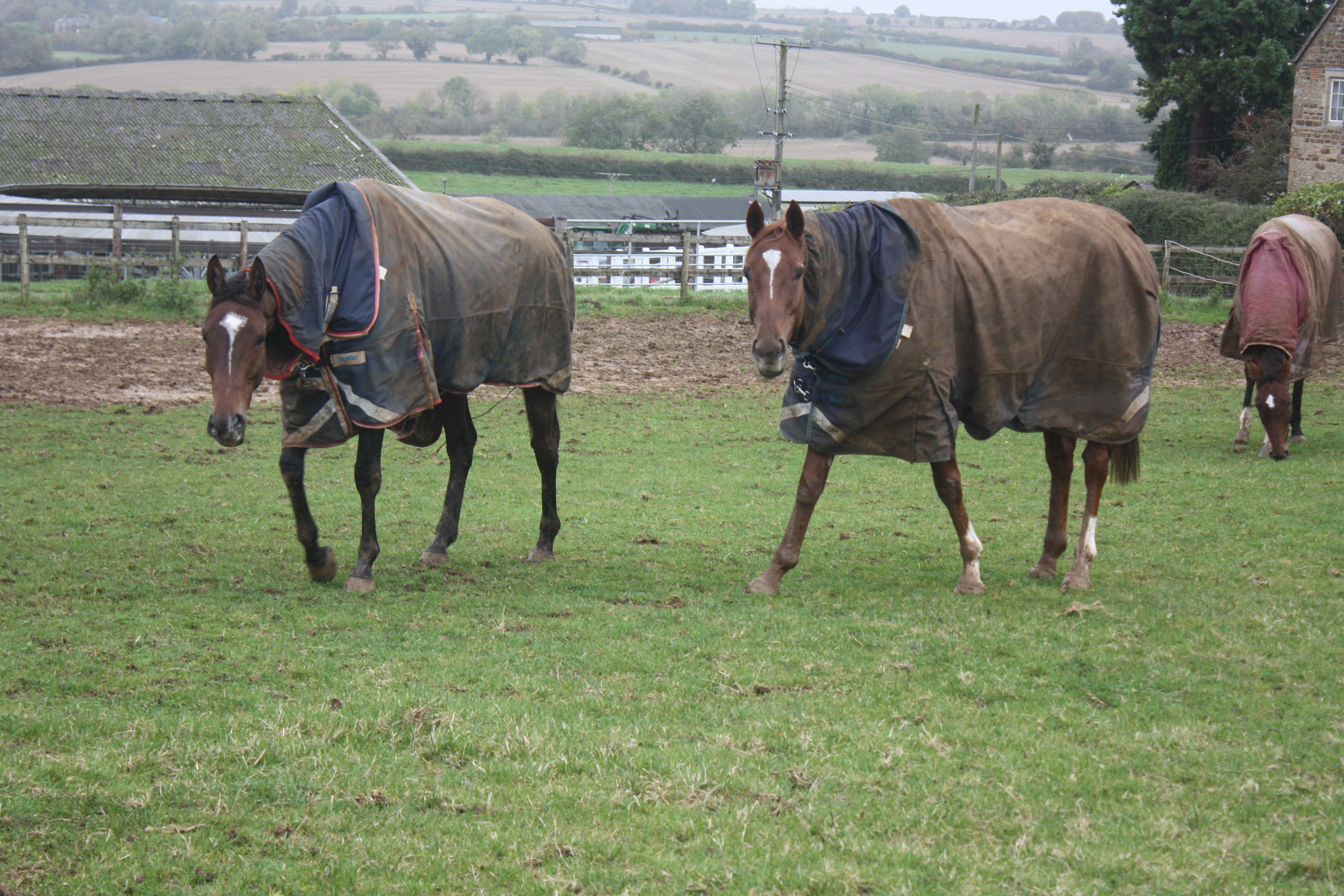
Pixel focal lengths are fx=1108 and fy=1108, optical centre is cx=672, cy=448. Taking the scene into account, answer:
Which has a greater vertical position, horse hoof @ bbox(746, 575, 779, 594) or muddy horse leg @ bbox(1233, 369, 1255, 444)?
muddy horse leg @ bbox(1233, 369, 1255, 444)

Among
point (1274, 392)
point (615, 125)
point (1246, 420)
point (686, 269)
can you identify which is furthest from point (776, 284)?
point (615, 125)

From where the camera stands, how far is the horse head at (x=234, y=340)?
608 cm

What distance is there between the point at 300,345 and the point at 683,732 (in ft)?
11.0

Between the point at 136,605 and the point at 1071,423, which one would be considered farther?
the point at 1071,423

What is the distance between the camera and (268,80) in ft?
385

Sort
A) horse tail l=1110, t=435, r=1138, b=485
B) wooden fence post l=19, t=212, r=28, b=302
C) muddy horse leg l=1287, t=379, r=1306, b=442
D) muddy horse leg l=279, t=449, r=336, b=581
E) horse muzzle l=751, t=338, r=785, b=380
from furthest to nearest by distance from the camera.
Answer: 1. wooden fence post l=19, t=212, r=28, b=302
2. muddy horse leg l=1287, t=379, r=1306, b=442
3. horse tail l=1110, t=435, r=1138, b=485
4. muddy horse leg l=279, t=449, r=336, b=581
5. horse muzzle l=751, t=338, r=785, b=380

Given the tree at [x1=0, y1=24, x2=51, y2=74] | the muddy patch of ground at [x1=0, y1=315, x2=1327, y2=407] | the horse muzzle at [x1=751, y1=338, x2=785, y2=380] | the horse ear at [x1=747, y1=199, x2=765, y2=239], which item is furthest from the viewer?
the tree at [x1=0, y1=24, x2=51, y2=74]

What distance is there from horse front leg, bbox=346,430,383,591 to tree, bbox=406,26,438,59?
157582 millimetres

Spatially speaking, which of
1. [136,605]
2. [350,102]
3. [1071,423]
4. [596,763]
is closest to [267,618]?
[136,605]

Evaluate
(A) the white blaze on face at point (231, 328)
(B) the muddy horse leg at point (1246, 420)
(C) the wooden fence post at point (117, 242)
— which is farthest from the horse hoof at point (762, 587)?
(C) the wooden fence post at point (117, 242)


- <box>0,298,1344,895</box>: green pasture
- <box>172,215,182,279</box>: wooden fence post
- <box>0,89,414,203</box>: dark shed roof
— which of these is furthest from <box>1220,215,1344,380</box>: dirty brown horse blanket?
<box>0,89,414,203</box>: dark shed roof

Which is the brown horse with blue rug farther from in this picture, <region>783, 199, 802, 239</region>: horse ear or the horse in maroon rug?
the horse in maroon rug

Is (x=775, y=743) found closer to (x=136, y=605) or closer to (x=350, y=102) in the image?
(x=136, y=605)

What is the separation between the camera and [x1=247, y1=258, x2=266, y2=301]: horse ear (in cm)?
614
